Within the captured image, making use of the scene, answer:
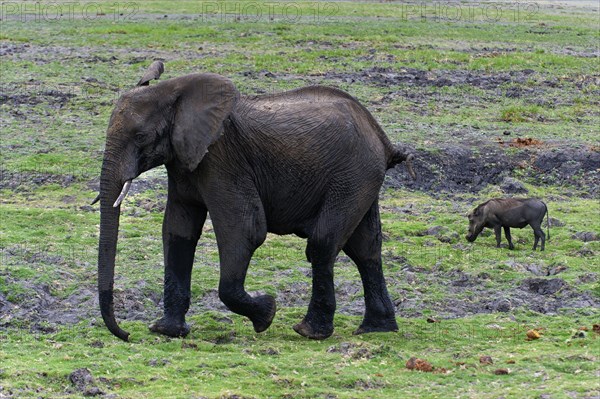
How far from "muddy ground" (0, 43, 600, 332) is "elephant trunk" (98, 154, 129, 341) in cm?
102

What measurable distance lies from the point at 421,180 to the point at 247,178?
8379mm

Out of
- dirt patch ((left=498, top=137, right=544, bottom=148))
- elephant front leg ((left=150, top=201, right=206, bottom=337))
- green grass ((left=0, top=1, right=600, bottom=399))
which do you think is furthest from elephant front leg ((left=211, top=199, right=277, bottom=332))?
dirt patch ((left=498, top=137, right=544, bottom=148))

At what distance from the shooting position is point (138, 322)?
12586 millimetres

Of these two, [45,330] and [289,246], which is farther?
[289,246]

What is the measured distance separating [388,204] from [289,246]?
3.09 metres

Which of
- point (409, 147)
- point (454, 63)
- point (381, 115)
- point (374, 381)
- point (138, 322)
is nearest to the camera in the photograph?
point (374, 381)

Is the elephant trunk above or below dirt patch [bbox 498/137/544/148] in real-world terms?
above

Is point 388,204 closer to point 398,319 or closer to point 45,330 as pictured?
point 398,319

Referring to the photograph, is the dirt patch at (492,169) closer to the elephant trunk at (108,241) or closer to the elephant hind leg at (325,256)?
the elephant hind leg at (325,256)

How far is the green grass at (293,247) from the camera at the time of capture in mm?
10602

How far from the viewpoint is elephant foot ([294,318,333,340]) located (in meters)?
12.4

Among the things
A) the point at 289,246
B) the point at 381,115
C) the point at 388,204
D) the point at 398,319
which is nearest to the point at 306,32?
the point at 381,115

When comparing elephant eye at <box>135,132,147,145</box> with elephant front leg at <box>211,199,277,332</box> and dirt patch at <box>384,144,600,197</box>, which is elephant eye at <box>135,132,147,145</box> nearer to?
elephant front leg at <box>211,199,277,332</box>

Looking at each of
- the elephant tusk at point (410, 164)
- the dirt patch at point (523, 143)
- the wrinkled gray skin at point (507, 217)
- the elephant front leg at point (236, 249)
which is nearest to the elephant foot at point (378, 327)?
the elephant front leg at point (236, 249)
